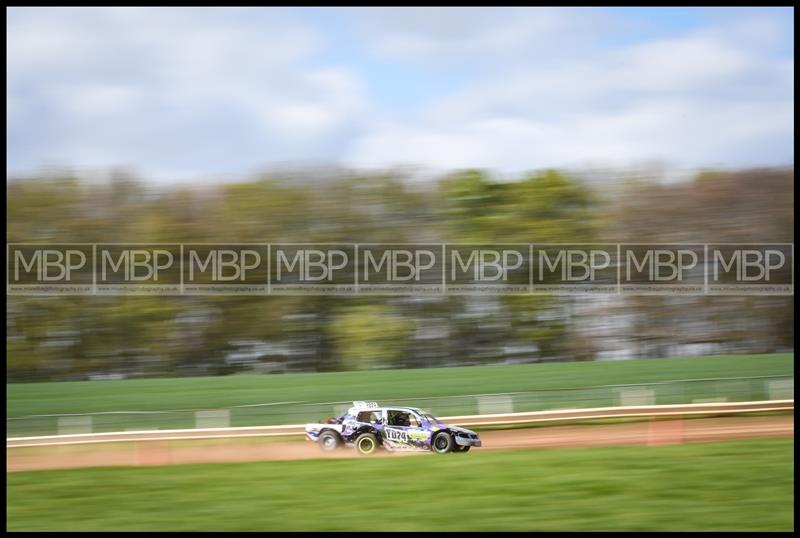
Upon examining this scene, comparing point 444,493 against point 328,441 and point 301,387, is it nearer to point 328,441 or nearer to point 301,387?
point 328,441

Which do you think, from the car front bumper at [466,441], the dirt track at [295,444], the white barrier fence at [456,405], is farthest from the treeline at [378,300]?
the car front bumper at [466,441]

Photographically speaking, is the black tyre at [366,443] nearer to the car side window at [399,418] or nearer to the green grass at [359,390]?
the car side window at [399,418]

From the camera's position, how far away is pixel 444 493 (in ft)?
21.6

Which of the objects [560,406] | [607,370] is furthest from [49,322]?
[607,370]

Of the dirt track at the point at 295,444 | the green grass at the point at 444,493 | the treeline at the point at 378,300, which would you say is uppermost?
the treeline at the point at 378,300

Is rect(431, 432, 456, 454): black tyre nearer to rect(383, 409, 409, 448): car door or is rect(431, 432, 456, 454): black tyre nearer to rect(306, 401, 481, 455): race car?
rect(306, 401, 481, 455): race car

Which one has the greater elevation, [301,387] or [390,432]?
[301,387]

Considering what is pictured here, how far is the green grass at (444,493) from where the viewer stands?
6.02 metres

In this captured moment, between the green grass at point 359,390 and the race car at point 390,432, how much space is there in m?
0.77

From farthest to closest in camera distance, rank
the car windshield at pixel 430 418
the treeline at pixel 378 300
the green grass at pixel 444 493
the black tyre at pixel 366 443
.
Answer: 1. the treeline at pixel 378 300
2. the car windshield at pixel 430 418
3. the black tyre at pixel 366 443
4. the green grass at pixel 444 493

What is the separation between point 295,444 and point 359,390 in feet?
3.47

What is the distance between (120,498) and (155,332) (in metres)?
2.71

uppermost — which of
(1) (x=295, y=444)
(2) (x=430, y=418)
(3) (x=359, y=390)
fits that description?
(3) (x=359, y=390)

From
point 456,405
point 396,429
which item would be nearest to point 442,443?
point 396,429
